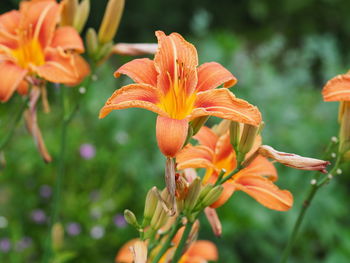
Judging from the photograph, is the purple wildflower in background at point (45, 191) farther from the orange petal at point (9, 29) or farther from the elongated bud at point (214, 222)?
the elongated bud at point (214, 222)

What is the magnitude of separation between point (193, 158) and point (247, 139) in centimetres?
12

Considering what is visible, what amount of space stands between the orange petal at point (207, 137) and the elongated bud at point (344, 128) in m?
0.29

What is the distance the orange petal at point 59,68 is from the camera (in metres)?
1.28

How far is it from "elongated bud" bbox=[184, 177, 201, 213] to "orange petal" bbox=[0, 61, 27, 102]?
48 cm

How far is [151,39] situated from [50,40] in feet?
12.5

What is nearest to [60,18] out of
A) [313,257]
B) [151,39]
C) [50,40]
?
[50,40]

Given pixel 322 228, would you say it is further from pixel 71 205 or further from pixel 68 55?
pixel 68 55

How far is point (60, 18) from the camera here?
1.49 meters

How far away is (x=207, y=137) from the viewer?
124 cm

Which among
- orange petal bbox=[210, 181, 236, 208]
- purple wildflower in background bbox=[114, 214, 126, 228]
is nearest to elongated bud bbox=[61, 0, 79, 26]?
orange petal bbox=[210, 181, 236, 208]

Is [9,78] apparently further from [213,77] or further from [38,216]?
[38,216]

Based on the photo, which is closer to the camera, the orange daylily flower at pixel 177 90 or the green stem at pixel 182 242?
the orange daylily flower at pixel 177 90

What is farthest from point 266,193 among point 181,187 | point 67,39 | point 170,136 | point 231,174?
point 67,39

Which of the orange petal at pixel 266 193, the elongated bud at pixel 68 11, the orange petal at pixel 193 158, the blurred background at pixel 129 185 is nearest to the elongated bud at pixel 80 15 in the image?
the elongated bud at pixel 68 11
